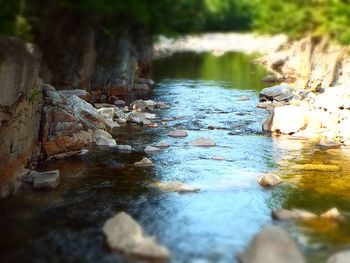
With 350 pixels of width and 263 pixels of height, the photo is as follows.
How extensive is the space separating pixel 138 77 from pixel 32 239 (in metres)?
16.4

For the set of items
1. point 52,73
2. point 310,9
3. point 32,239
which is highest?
point 310,9

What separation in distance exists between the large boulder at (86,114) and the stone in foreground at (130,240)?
578 centimetres

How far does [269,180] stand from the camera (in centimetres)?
907

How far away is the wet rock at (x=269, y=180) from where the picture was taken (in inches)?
357

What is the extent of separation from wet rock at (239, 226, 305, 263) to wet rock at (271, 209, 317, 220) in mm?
1578

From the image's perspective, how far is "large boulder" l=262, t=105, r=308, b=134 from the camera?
1337 centimetres

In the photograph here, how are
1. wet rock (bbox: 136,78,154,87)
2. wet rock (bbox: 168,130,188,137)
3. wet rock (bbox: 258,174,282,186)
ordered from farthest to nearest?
wet rock (bbox: 136,78,154,87) < wet rock (bbox: 168,130,188,137) < wet rock (bbox: 258,174,282,186)

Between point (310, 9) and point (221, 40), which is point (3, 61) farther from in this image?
point (221, 40)

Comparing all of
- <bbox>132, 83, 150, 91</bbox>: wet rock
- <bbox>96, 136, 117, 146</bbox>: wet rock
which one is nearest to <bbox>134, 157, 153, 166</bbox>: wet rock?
<bbox>96, 136, 117, 146</bbox>: wet rock

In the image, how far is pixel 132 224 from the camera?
659 cm

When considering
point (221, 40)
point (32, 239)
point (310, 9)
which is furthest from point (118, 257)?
point (221, 40)

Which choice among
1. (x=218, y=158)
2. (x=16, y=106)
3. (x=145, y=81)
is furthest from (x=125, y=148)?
(x=145, y=81)

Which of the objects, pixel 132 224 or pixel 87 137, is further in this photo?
pixel 87 137

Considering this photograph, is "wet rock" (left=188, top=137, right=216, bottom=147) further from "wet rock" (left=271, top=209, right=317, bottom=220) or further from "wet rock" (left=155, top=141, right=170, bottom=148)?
"wet rock" (left=271, top=209, right=317, bottom=220)
